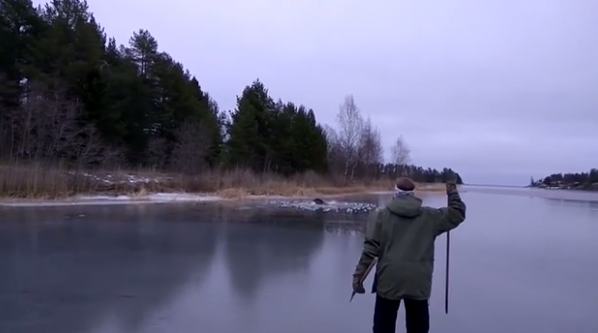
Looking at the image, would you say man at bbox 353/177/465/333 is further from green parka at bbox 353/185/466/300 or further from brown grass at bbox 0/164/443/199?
brown grass at bbox 0/164/443/199

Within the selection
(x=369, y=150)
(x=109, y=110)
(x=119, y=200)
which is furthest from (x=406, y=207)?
(x=369, y=150)

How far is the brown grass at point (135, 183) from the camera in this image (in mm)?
19922

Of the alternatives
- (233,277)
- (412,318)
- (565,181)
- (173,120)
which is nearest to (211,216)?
(233,277)

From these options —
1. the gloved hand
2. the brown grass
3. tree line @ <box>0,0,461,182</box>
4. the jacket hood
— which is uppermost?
tree line @ <box>0,0,461,182</box>

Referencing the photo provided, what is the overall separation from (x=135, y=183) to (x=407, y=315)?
76.1 ft

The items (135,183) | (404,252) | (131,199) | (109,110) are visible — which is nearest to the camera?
(404,252)

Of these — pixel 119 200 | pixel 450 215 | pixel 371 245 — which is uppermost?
pixel 450 215

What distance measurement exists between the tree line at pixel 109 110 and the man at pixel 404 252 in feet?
58.7

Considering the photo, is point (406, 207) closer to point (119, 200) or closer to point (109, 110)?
point (119, 200)

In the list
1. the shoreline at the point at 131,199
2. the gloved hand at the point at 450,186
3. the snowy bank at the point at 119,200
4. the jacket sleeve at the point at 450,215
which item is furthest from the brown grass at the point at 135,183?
the jacket sleeve at the point at 450,215

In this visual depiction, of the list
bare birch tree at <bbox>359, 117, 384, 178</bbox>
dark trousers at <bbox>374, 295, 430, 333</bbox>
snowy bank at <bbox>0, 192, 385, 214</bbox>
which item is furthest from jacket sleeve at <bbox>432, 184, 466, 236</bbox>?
bare birch tree at <bbox>359, 117, 384, 178</bbox>

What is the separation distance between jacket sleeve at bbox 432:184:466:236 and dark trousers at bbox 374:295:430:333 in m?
0.50

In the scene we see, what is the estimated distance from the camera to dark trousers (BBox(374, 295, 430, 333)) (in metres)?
3.89

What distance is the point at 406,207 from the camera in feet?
12.5
